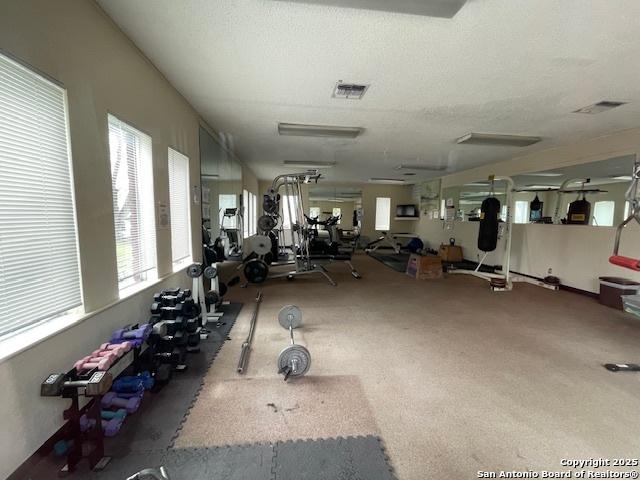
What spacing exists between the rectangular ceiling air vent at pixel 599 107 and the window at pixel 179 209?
15.7 ft

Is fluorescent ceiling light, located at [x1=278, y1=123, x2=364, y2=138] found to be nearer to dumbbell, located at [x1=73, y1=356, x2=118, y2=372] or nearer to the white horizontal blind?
the white horizontal blind

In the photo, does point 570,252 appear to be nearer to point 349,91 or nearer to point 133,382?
point 349,91

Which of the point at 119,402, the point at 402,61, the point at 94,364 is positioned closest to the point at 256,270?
the point at 119,402

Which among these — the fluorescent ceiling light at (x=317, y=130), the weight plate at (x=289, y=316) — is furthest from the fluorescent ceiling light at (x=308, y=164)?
the weight plate at (x=289, y=316)

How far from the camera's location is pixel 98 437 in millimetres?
1378

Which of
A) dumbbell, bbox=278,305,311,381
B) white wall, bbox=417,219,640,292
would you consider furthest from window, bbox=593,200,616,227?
dumbbell, bbox=278,305,311,381

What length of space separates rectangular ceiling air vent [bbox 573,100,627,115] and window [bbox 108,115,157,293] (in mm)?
4758

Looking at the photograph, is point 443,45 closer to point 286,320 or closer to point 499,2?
point 499,2

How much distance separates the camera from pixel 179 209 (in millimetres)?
3152

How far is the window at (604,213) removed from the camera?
4449mm

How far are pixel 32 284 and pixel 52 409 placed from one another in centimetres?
67

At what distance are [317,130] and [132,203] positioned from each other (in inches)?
109

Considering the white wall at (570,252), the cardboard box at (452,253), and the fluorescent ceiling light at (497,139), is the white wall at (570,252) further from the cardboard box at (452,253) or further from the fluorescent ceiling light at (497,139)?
the fluorescent ceiling light at (497,139)

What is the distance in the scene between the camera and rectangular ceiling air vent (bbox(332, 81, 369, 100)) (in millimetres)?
2674
